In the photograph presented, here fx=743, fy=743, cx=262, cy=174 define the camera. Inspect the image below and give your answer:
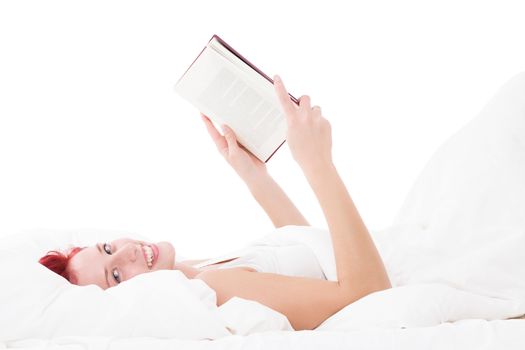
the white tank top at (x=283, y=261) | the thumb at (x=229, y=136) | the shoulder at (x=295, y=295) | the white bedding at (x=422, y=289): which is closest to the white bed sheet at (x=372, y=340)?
the white bedding at (x=422, y=289)

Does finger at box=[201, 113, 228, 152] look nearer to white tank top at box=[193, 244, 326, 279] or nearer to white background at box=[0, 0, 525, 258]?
white tank top at box=[193, 244, 326, 279]

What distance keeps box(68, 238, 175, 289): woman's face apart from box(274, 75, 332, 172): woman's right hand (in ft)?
1.44

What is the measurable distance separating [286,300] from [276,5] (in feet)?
5.35

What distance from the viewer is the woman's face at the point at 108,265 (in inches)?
66.9

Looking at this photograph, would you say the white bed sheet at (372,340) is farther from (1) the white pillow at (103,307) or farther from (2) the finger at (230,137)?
(2) the finger at (230,137)

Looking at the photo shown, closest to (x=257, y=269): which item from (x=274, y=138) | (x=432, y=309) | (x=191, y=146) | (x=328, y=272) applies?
(x=328, y=272)

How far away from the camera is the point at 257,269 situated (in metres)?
1.81

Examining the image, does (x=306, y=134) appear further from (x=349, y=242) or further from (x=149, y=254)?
(x=149, y=254)

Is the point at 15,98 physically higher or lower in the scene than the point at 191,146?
lower

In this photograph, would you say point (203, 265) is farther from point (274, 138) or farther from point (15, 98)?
point (15, 98)

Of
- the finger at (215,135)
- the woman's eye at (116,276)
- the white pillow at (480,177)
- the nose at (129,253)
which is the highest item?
the white pillow at (480,177)

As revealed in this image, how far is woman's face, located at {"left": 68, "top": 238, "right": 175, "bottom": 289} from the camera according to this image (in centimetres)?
170

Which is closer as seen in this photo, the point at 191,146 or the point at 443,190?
the point at 443,190

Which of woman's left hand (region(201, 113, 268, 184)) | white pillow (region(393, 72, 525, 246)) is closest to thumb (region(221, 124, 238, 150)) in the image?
woman's left hand (region(201, 113, 268, 184))
